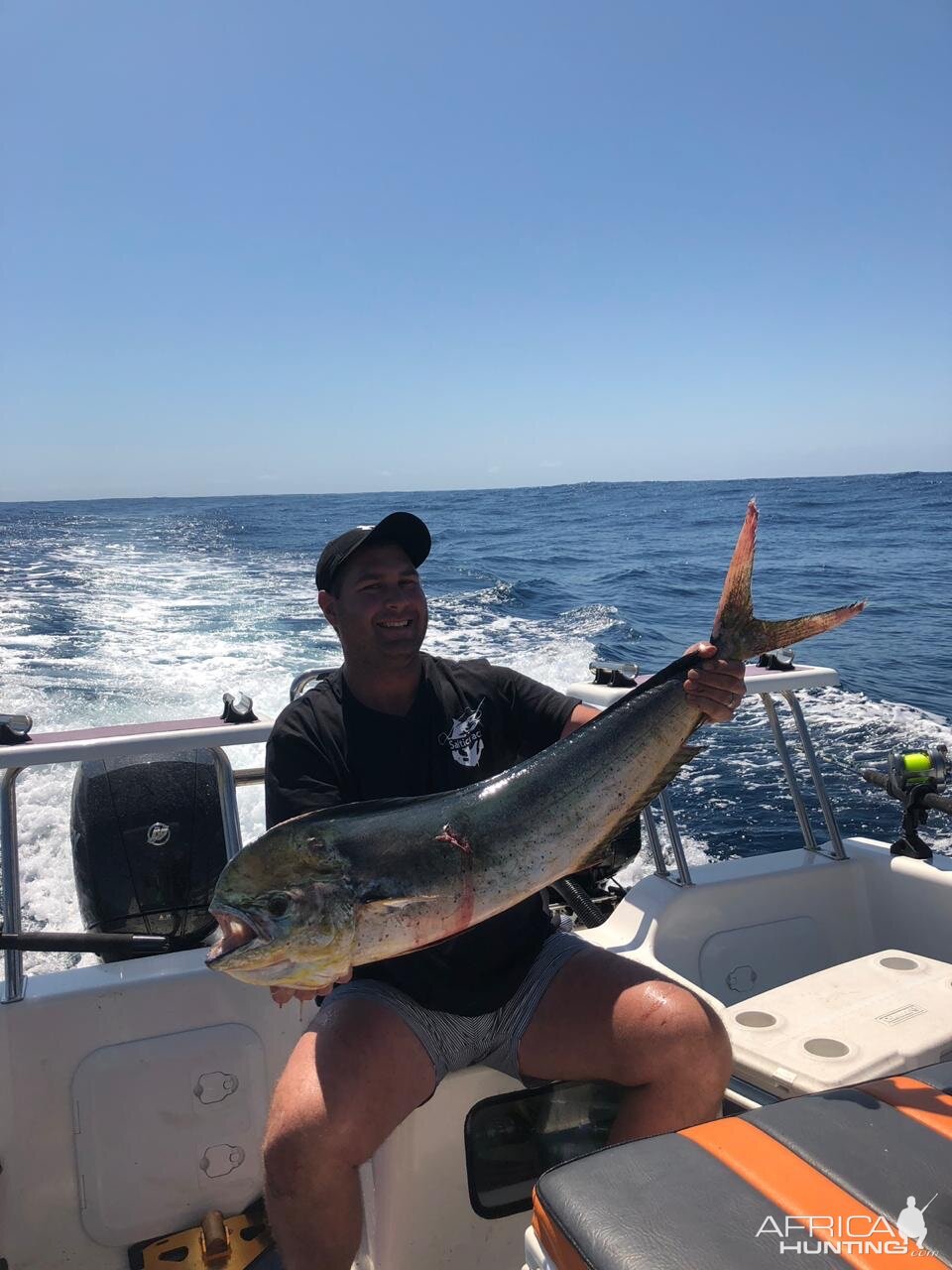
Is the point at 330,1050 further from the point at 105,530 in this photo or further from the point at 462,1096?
the point at 105,530

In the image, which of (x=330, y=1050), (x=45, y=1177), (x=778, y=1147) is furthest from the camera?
(x=45, y=1177)

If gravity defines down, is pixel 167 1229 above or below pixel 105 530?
below

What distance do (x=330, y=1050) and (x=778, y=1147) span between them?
1.07 metres

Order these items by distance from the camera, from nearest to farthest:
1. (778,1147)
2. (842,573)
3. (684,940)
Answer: (778,1147) < (684,940) < (842,573)

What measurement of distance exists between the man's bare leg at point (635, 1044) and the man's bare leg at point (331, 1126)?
35 cm

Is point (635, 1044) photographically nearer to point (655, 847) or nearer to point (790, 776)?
point (655, 847)

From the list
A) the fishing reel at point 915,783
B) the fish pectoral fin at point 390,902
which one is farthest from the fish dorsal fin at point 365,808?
the fishing reel at point 915,783

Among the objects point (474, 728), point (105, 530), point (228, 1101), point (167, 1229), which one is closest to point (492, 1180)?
point (228, 1101)

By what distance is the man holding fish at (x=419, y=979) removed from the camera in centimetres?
197

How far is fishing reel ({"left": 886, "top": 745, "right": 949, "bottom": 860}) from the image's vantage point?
3.48m

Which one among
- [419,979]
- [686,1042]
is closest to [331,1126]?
[419,979]

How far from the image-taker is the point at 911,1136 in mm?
1470

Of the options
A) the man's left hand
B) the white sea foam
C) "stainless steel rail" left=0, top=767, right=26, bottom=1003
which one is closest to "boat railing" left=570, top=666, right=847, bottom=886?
the man's left hand

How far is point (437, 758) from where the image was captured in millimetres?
2518
